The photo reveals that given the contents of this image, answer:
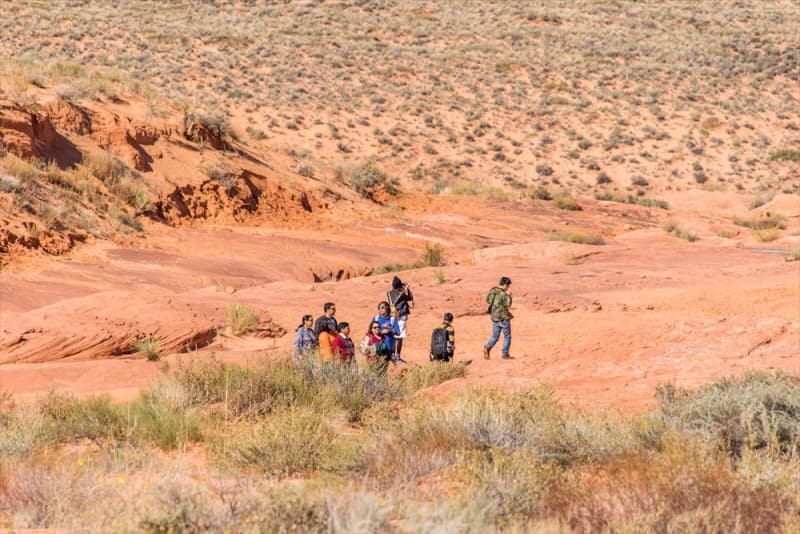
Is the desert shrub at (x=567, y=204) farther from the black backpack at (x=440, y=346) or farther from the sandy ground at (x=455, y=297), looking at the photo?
the black backpack at (x=440, y=346)

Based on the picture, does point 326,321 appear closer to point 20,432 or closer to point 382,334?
point 382,334

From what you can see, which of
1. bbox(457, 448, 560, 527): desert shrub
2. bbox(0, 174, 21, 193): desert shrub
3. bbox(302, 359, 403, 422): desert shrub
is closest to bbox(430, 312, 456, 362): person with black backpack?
bbox(302, 359, 403, 422): desert shrub

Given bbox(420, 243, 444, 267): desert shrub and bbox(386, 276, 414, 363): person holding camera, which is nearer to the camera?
bbox(386, 276, 414, 363): person holding camera

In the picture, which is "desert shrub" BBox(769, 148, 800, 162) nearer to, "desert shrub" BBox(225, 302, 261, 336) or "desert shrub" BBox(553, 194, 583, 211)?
"desert shrub" BBox(553, 194, 583, 211)

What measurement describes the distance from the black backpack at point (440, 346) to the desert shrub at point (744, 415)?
506cm

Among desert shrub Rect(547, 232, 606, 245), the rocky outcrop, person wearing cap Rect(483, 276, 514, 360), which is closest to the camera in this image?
person wearing cap Rect(483, 276, 514, 360)

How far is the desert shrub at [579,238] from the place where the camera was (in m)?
26.9

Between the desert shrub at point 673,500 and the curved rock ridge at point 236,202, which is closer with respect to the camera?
the desert shrub at point 673,500

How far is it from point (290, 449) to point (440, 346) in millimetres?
5697

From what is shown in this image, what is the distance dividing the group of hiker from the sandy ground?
1.99 ft

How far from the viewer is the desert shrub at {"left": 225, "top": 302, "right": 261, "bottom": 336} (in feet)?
44.8

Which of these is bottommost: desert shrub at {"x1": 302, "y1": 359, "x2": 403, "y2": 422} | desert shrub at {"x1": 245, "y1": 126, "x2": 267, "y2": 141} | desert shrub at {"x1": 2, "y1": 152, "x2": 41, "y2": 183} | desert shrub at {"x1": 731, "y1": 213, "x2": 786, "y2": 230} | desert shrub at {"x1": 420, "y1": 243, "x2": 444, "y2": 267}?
desert shrub at {"x1": 302, "y1": 359, "x2": 403, "y2": 422}

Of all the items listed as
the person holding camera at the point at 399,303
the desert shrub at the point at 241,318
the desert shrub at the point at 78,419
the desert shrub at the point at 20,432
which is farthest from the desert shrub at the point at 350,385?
the desert shrub at the point at 241,318

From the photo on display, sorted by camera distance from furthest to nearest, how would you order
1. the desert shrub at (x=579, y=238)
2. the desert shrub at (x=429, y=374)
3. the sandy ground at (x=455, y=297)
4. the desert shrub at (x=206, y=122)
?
the desert shrub at (x=206, y=122) → the desert shrub at (x=579, y=238) → the sandy ground at (x=455, y=297) → the desert shrub at (x=429, y=374)
